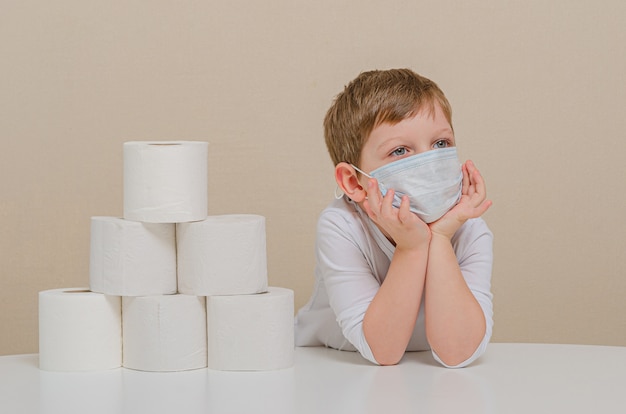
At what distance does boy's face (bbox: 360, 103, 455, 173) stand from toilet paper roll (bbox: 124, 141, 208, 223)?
32 centimetres

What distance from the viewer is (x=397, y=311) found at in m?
1.47

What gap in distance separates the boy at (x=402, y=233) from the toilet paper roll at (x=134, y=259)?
0.96 ft

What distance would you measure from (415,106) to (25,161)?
1228 mm

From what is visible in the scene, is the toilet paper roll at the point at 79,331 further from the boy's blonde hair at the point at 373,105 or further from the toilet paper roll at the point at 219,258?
the boy's blonde hair at the point at 373,105

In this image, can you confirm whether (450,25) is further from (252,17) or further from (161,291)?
(161,291)

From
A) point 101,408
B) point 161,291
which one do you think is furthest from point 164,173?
point 101,408

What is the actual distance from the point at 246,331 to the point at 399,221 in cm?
31

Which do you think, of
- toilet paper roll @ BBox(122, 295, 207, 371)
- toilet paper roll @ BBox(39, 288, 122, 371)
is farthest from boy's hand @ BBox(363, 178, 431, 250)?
toilet paper roll @ BBox(39, 288, 122, 371)

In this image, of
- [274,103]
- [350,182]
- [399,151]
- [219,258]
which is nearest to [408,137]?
[399,151]

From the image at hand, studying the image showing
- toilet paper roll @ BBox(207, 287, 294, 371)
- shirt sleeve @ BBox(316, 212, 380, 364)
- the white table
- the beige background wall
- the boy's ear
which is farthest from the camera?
the beige background wall

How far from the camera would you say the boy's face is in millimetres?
1535

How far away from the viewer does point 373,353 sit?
4.85 feet

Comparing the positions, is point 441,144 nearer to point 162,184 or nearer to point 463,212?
point 463,212

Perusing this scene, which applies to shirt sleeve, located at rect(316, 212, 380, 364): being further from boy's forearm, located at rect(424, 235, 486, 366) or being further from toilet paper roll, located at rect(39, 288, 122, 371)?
toilet paper roll, located at rect(39, 288, 122, 371)
